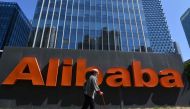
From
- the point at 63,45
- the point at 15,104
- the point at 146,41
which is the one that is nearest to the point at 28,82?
the point at 15,104

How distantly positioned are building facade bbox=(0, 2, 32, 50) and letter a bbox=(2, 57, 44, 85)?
10703cm

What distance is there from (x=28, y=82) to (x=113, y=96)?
459 cm

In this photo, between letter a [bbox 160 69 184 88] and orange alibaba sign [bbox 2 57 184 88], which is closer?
orange alibaba sign [bbox 2 57 184 88]

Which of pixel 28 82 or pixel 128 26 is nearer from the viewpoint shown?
pixel 28 82

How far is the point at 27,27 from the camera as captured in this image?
137125mm

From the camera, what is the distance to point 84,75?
10992 millimetres

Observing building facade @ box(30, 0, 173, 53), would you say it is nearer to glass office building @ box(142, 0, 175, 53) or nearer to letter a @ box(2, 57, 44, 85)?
letter a @ box(2, 57, 44, 85)

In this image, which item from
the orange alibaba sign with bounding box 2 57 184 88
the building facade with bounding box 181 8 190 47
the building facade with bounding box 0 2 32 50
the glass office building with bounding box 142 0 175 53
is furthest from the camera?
the building facade with bounding box 181 8 190 47

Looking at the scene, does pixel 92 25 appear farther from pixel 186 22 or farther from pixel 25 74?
pixel 186 22

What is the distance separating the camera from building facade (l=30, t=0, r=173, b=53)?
46906 mm

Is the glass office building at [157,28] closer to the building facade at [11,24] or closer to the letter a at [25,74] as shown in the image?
the building facade at [11,24]

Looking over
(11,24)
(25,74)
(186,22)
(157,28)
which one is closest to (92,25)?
(25,74)

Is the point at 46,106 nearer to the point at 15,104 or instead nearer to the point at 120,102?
the point at 15,104

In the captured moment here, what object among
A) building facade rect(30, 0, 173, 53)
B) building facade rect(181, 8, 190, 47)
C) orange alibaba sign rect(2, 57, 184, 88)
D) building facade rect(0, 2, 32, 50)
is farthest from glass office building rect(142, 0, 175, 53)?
orange alibaba sign rect(2, 57, 184, 88)
